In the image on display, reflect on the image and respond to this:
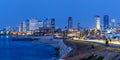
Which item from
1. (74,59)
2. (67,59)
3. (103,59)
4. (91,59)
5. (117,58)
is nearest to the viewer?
(117,58)

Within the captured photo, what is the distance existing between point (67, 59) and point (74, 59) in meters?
3.12

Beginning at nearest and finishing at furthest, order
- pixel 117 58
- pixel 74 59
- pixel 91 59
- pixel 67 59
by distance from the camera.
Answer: pixel 117 58, pixel 91 59, pixel 74 59, pixel 67 59

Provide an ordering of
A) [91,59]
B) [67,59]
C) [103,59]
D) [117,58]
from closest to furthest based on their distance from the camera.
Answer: [117,58]
[103,59]
[91,59]
[67,59]

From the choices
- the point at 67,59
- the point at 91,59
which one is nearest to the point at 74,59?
the point at 67,59

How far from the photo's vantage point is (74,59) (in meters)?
46.1

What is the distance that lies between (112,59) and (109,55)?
2.66m

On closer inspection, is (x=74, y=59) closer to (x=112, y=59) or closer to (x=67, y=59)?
(x=67, y=59)

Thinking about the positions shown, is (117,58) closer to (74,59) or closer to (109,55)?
(109,55)

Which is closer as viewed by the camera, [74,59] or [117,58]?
[117,58]

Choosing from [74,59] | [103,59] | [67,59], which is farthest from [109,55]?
[67,59]

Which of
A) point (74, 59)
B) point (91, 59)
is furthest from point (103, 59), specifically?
point (74, 59)

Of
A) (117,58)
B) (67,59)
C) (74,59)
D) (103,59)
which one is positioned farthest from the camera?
(67,59)

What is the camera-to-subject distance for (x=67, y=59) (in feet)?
161

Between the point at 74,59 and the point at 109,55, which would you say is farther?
the point at 74,59
